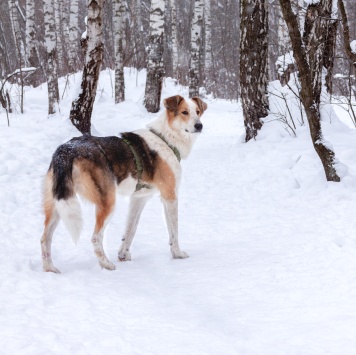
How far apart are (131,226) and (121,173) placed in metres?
0.63

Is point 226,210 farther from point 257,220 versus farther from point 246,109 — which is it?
point 246,109

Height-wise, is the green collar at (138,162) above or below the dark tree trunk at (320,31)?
below

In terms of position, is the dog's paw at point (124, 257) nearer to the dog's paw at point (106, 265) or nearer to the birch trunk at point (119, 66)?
the dog's paw at point (106, 265)

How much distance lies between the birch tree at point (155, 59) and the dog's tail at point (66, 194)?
27.8 ft

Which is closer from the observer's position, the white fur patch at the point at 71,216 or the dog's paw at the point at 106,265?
the white fur patch at the point at 71,216

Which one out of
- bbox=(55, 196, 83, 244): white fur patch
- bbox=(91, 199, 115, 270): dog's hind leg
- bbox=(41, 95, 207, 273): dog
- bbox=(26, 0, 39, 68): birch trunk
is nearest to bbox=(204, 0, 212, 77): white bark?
bbox=(26, 0, 39, 68): birch trunk

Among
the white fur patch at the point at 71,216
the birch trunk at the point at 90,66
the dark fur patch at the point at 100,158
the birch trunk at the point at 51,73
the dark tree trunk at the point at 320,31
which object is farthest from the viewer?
the birch trunk at the point at 51,73

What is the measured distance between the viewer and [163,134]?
14.3 feet

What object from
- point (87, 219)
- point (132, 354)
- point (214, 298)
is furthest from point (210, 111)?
point (132, 354)

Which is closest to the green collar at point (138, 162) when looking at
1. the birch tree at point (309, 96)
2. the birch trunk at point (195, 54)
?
the birch tree at point (309, 96)

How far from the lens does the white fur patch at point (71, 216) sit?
3.30 metres

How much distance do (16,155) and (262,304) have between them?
4.57 meters

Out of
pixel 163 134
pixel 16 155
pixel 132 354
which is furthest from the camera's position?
pixel 16 155

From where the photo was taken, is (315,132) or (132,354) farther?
(315,132)
